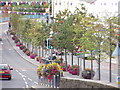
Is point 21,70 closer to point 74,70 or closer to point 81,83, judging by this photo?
point 74,70

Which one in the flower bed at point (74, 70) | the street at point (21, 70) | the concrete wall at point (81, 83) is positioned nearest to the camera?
the concrete wall at point (81, 83)

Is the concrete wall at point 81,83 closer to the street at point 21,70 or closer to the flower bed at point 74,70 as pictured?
the street at point 21,70

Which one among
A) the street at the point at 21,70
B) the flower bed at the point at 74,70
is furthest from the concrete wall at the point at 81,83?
the flower bed at the point at 74,70

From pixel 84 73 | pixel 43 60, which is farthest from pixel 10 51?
pixel 84 73

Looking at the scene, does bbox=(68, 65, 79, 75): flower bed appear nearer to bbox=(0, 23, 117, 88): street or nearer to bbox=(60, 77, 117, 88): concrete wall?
bbox=(0, 23, 117, 88): street

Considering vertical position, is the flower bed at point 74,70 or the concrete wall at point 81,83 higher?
the concrete wall at point 81,83

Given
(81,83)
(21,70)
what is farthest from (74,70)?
(81,83)

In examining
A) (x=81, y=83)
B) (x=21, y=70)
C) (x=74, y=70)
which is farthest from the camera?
(x=21, y=70)

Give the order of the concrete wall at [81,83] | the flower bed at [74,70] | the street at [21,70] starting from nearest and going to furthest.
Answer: the concrete wall at [81,83], the street at [21,70], the flower bed at [74,70]

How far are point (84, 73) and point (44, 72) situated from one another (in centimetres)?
1428

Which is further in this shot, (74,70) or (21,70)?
(21,70)

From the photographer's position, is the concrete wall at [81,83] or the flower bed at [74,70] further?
the flower bed at [74,70]

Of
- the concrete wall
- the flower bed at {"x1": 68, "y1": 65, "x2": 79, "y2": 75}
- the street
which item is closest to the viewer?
the concrete wall

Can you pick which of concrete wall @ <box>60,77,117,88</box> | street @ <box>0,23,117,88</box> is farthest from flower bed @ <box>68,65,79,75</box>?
concrete wall @ <box>60,77,117,88</box>
